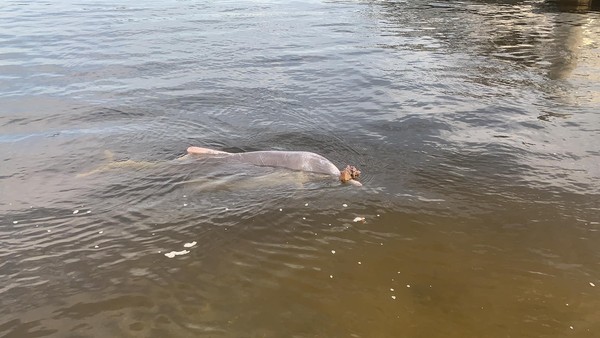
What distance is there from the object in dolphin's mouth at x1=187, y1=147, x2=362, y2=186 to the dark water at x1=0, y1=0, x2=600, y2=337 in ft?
0.70

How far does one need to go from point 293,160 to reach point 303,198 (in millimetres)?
931

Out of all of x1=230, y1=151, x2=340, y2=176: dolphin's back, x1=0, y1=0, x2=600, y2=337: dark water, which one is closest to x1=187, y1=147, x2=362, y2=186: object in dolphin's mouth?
x1=230, y1=151, x2=340, y2=176: dolphin's back

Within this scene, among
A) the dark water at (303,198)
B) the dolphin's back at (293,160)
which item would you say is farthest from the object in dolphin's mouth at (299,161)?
the dark water at (303,198)

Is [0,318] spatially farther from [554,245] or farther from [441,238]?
[554,245]

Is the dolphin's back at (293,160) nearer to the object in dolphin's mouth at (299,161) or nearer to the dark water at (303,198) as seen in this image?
the object in dolphin's mouth at (299,161)

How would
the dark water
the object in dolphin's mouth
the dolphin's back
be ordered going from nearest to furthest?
the dark water → the object in dolphin's mouth → the dolphin's back

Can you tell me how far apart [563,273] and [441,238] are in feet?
4.44

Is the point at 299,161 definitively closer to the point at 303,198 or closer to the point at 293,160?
the point at 293,160

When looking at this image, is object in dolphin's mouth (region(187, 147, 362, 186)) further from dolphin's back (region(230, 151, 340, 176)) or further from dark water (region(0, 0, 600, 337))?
dark water (region(0, 0, 600, 337))

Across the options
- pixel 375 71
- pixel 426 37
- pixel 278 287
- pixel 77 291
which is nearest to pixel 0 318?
pixel 77 291

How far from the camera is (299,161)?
775cm

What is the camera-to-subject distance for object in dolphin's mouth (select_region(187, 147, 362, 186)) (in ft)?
24.6

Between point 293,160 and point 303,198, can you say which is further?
point 293,160

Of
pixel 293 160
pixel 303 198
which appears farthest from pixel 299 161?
pixel 303 198
